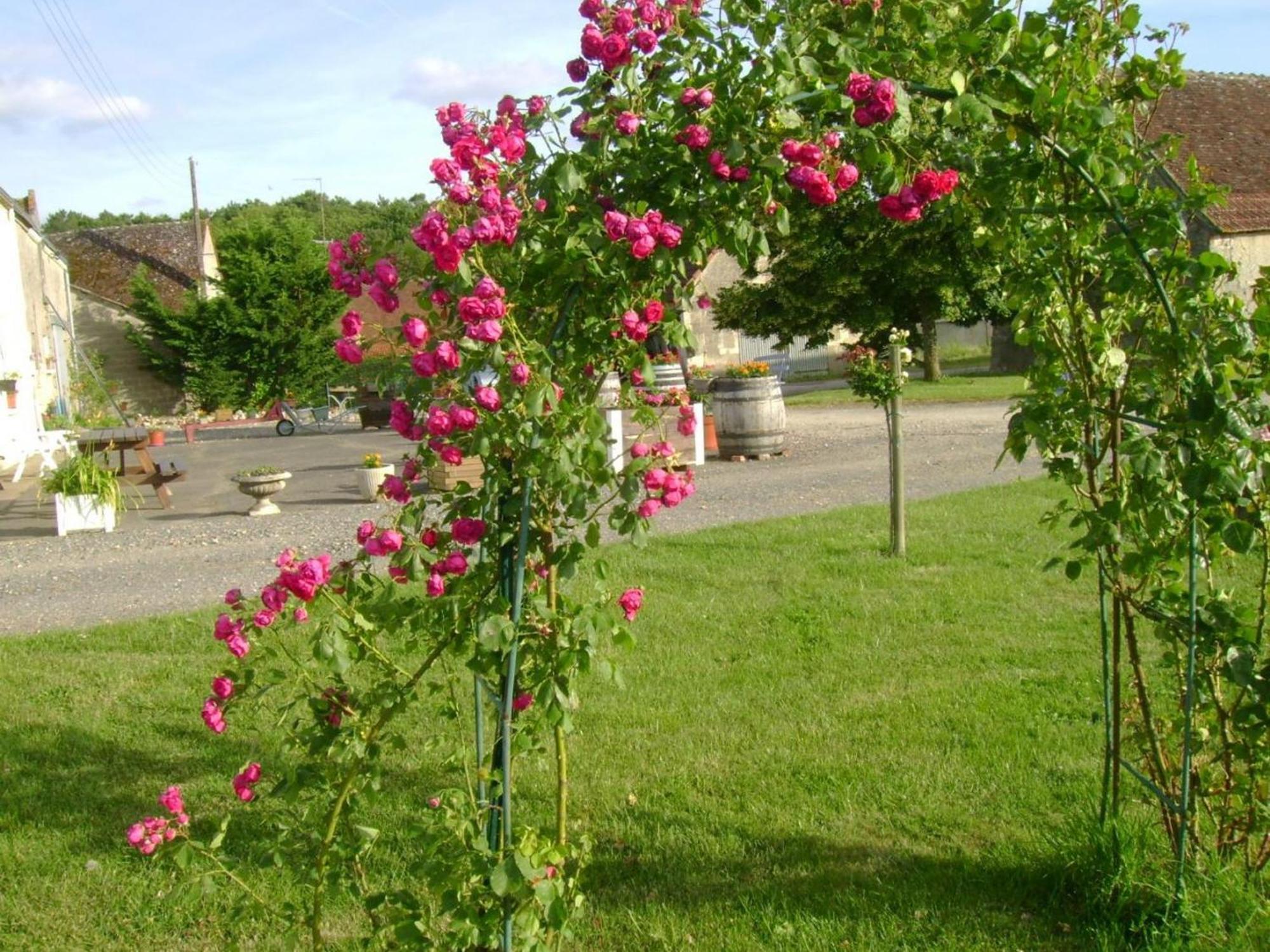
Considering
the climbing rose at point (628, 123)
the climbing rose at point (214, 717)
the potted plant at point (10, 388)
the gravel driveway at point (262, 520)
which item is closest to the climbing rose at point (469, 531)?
the climbing rose at point (214, 717)

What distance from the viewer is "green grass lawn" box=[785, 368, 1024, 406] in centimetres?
2331

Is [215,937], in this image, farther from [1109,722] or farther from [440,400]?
[1109,722]

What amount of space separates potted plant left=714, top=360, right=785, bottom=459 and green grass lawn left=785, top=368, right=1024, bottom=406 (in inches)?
313

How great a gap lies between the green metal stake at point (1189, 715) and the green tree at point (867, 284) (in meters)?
22.5

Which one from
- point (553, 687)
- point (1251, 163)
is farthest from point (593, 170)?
point (1251, 163)

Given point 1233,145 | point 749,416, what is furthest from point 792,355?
point 749,416

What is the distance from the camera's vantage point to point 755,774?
4.56 metres

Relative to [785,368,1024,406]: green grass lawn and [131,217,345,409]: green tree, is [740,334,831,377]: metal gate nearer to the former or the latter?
[785,368,1024,406]: green grass lawn

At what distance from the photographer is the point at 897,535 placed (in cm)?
829

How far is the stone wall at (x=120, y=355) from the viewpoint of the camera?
34031 mm

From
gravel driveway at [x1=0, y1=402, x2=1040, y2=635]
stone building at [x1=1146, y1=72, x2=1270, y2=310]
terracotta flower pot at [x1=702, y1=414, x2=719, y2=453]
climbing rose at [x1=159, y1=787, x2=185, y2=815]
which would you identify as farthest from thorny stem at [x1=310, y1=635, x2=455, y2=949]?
stone building at [x1=1146, y1=72, x2=1270, y2=310]

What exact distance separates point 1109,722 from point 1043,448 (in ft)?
3.11

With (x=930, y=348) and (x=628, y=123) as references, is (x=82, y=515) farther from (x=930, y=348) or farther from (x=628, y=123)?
(x=930, y=348)

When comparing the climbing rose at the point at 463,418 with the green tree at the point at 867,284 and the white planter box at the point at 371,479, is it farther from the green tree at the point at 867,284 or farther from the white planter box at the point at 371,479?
the green tree at the point at 867,284
